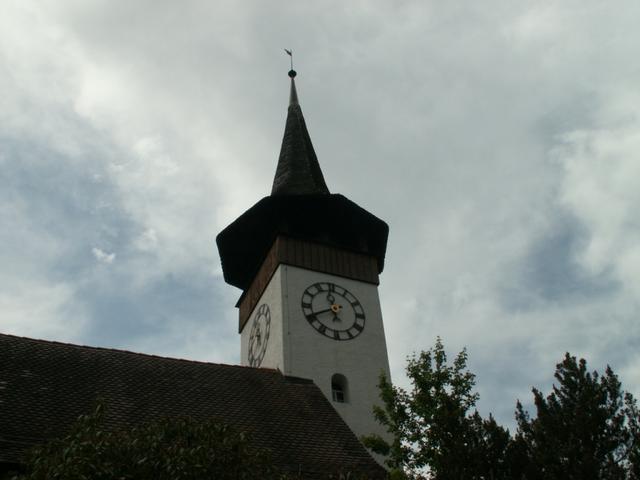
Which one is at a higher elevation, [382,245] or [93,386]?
[382,245]

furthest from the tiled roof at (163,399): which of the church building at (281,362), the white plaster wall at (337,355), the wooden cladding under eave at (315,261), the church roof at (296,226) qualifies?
the church roof at (296,226)

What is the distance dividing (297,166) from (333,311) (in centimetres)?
726

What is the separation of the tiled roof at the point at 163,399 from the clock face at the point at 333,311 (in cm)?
253

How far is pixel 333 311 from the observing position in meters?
21.2

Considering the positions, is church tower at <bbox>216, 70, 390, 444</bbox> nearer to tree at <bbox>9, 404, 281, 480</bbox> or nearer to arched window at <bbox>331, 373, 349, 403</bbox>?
arched window at <bbox>331, 373, 349, 403</bbox>

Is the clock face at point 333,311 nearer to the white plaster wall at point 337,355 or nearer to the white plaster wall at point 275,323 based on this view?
the white plaster wall at point 337,355

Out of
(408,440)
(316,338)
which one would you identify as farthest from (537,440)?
(316,338)

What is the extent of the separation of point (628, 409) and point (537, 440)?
4.09 m

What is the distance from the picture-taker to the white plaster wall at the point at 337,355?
19281 mm

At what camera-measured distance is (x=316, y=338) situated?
2038 centimetres

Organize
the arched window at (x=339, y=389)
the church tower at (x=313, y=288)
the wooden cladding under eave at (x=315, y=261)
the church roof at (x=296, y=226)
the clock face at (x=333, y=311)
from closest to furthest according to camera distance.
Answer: the arched window at (x=339, y=389)
the church tower at (x=313, y=288)
the clock face at (x=333, y=311)
the wooden cladding under eave at (x=315, y=261)
the church roof at (x=296, y=226)

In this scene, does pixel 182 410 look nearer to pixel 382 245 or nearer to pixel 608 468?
pixel 608 468

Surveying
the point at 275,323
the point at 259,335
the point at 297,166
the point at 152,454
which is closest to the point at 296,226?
the point at 275,323

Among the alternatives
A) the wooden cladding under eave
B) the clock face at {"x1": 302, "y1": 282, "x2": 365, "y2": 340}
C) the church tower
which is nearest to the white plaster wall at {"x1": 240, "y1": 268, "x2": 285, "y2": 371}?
the church tower
